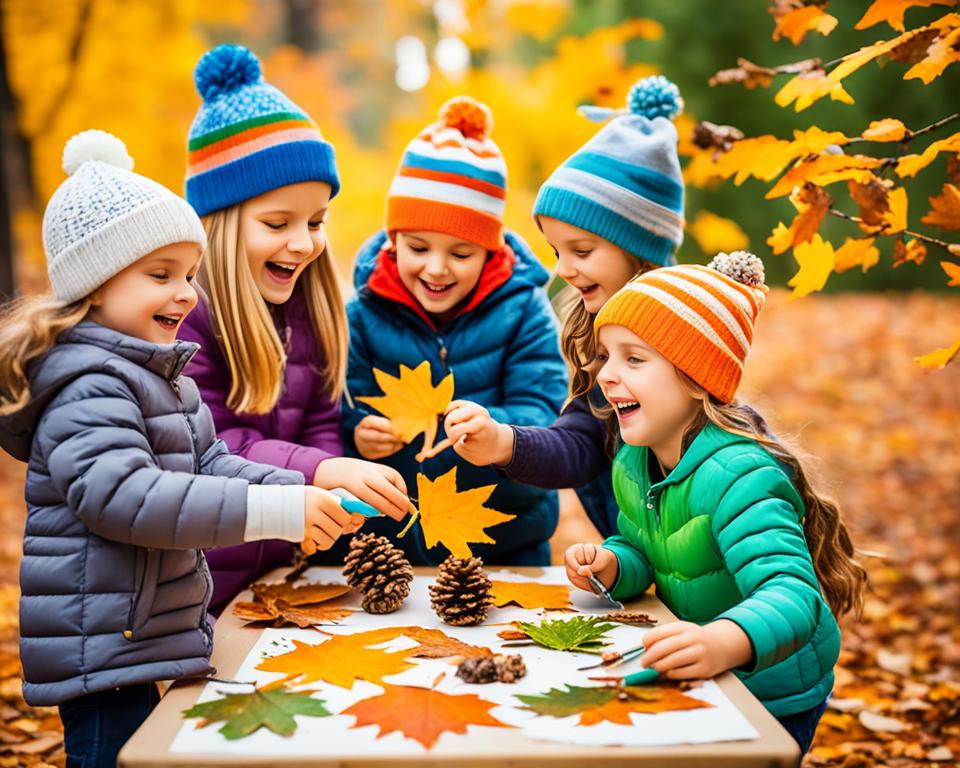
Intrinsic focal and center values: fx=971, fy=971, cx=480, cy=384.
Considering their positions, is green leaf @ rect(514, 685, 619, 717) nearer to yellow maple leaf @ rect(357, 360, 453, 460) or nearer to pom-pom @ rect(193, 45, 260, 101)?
yellow maple leaf @ rect(357, 360, 453, 460)

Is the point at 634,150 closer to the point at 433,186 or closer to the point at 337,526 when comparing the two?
the point at 433,186

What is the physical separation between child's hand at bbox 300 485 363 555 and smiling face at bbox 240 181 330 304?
0.96m

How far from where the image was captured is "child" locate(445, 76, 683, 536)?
254 centimetres

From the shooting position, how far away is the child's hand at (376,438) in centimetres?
265

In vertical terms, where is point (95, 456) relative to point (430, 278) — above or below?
below

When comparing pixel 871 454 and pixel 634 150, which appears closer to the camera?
pixel 634 150

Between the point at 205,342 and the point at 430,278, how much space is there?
64 cm

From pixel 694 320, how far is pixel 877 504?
203 inches

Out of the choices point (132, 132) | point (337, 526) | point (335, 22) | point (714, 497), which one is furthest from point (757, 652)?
point (335, 22)

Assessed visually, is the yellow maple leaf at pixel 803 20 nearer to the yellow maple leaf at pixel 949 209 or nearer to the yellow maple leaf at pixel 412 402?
the yellow maple leaf at pixel 949 209

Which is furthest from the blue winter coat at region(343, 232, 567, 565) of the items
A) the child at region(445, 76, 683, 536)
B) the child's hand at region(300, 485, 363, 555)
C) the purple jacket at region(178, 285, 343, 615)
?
the child's hand at region(300, 485, 363, 555)

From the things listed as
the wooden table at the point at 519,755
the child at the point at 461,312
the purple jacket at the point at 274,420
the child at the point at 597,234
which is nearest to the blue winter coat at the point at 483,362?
the child at the point at 461,312

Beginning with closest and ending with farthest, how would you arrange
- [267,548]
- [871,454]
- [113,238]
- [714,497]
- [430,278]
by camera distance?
[113,238] < [714,497] < [267,548] < [430,278] < [871,454]

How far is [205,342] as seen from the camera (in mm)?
2576
